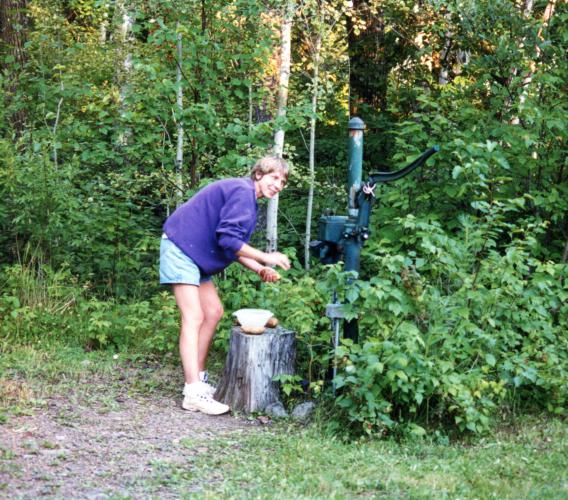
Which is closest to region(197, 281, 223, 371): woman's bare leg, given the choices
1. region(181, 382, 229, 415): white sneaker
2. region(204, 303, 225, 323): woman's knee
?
region(204, 303, 225, 323): woman's knee

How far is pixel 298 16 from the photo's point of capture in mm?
9195

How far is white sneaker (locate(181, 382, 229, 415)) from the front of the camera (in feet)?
18.3

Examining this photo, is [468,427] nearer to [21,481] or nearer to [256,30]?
[21,481]

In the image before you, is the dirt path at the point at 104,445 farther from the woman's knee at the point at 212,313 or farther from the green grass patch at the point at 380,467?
the woman's knee at the point at 212,313

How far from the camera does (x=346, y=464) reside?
4.56m

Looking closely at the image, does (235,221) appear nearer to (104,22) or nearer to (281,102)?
(281,102)

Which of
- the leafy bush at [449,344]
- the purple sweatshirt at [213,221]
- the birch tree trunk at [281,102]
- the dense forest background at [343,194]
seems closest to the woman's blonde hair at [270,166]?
the purple sweatshirt at [213,221]

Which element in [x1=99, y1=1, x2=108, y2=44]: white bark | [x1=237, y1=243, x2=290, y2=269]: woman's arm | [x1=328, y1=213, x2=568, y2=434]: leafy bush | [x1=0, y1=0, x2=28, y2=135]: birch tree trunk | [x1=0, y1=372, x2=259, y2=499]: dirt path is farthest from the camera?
[x1=0, y1=0, x2=28, y2=135]: birch tree trunk

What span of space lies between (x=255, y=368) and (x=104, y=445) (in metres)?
1.27

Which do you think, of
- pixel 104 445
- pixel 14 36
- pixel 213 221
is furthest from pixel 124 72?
pixel 104 445

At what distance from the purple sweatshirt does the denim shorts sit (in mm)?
42

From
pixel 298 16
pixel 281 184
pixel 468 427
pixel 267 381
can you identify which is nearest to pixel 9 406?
pixel 267 381

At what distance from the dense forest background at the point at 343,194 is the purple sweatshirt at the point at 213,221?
28.2 inches

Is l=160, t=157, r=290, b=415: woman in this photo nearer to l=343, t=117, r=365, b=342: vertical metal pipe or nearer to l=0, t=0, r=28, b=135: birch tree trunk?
l=343, t=117, r=365, b=342: vertical metal pipe
